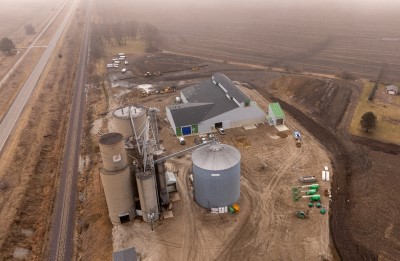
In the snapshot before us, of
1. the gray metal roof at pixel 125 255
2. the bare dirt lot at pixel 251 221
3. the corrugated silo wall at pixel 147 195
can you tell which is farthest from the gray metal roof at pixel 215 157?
the gray metal roof at pixel 125 255

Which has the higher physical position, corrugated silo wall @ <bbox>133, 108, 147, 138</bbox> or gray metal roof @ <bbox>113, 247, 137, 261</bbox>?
corrugated silo wall @ <bbox>133, 108, 147, 138</bbox>

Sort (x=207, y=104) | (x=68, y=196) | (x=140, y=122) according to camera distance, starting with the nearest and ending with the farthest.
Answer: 1. (x=140, y=122)
2. (x=68, y=196)
3. (x=207, y=104)

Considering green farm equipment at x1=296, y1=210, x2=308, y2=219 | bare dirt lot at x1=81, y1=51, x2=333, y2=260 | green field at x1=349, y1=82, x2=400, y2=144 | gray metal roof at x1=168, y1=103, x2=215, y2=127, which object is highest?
gray metal roof at x1=168, y1=103, x2=215, y2=127

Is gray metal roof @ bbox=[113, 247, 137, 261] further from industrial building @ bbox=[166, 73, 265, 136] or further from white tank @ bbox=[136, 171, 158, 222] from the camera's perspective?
industrial building @ bbox=[166, 73, 265, 136]

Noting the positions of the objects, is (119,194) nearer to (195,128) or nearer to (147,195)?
(147,195)

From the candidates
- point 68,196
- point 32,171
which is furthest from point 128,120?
point 32,171

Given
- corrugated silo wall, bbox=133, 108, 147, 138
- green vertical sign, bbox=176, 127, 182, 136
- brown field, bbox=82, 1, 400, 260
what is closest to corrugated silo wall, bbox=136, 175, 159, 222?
corrugated silo wall, bbox=133, 108, 147, 138

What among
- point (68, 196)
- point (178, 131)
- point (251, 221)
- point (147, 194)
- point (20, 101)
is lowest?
point (68, 196)
